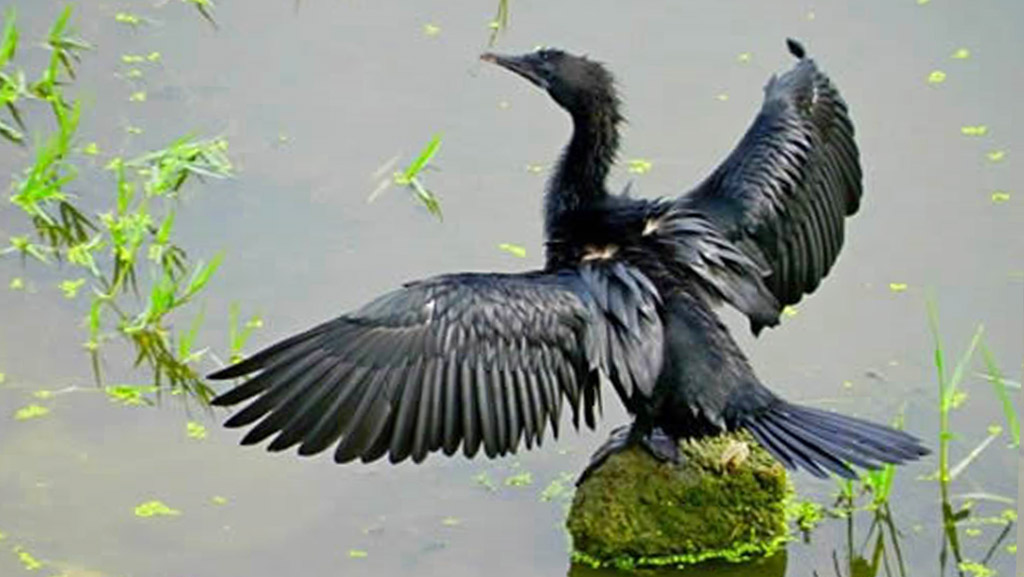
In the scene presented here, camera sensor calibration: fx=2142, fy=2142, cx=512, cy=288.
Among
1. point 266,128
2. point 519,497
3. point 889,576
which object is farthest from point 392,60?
point 889,576

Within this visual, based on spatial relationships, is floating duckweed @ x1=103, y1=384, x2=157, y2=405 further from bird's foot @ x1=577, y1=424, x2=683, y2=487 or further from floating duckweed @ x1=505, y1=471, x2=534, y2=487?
bird's foot @ x1=577, y1=424, x2=683, y2=487

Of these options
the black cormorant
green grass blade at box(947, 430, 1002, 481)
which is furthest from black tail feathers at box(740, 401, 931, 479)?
green grass blade at box(947, 430, 1002, 481)

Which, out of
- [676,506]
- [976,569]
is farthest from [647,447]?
[976,569]

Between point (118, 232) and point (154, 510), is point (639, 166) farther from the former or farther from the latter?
point (154, 510)

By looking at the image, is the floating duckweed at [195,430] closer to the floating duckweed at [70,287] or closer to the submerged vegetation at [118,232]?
the submerged vegetation at [118,232]

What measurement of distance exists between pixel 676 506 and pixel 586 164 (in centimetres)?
111

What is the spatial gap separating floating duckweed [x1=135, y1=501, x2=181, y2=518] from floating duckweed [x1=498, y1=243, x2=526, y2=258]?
6.10 ft

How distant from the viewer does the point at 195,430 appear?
23.2ft

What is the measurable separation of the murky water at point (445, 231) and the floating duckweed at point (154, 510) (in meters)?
0.03

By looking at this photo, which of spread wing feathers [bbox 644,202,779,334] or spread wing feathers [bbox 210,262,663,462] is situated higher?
spread wing feathers [bbox 644,202,779,334]

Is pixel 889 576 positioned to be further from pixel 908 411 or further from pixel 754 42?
pixel 754 42

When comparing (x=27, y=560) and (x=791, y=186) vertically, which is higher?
(x=791, y=186)

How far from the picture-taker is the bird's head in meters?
6.78

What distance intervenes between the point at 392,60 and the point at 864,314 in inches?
99.8
